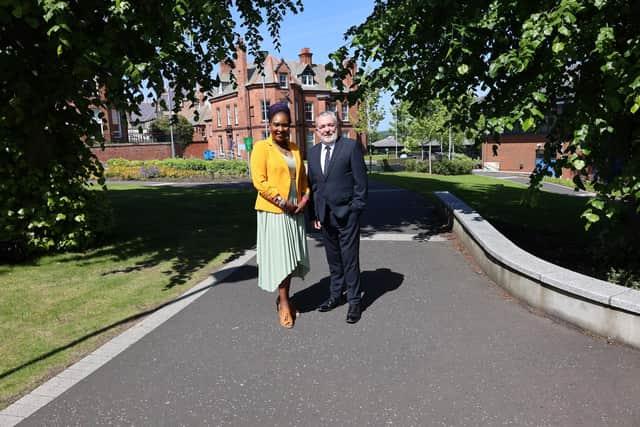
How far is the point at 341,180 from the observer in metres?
4.35

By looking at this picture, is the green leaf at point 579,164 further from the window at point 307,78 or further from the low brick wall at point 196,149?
the low brick wall at point 196,149

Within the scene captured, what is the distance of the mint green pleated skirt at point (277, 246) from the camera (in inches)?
165

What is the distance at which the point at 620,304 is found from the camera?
3.58 m

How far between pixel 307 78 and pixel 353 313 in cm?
4875

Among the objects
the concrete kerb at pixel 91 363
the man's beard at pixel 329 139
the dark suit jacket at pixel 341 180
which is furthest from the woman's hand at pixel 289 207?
the concrete kerb at pixel 91 363

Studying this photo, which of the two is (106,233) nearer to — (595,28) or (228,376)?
(228,376)

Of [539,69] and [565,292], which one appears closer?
[565,292]

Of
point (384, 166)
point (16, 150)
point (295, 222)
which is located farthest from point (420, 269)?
point (384, 166)

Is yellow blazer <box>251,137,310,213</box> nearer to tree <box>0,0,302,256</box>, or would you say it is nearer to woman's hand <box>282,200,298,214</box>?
woman's hand <box>282,200,298,214</box>

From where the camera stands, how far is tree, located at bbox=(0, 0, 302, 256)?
542 centimetres

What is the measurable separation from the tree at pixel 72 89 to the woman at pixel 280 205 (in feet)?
6.55

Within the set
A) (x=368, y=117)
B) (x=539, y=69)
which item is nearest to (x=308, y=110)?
(x=368, y=117)

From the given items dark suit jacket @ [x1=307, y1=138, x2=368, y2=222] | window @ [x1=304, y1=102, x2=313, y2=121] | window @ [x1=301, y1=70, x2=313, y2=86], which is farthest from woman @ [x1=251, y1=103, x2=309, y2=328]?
window @ [x1=301, y1=70, x2=313, y2=86]

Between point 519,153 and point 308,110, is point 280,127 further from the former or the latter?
point 519,153
